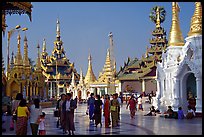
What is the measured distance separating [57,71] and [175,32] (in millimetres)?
47445

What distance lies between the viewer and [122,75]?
2014 inches

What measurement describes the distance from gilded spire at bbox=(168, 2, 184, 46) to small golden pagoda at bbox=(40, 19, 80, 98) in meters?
41.0

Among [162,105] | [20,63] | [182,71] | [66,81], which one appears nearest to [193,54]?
[182,71]

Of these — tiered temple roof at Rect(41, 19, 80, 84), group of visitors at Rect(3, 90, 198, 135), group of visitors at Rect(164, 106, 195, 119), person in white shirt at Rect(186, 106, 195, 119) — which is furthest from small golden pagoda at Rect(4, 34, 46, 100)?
tiered temple roof at Rect(41, 19, 80, 84)

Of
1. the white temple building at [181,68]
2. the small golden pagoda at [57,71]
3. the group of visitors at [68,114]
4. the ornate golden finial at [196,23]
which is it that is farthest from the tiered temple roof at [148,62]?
the group of visitors at [68,114]

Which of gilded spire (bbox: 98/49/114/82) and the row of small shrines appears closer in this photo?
the row of small shrines

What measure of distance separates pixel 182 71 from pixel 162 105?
3559 millimetres

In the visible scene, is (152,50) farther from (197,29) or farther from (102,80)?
(197,29)

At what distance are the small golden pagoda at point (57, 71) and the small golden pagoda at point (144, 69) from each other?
1383cm

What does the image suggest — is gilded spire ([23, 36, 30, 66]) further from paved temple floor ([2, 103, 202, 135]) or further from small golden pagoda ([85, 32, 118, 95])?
paved temple floor ([2, 103, 202, 135])

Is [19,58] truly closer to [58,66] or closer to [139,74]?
[139,74]

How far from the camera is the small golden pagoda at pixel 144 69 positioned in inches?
1854

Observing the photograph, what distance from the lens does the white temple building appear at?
1898 cm

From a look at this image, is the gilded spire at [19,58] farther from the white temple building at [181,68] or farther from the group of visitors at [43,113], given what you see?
the group of visitors at [43,113]
